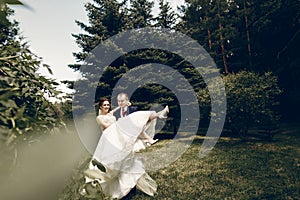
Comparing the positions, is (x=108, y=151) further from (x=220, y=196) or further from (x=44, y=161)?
(x=44, y=161)

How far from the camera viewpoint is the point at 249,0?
61.6ft

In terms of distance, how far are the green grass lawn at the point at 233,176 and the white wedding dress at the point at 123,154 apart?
430 mm

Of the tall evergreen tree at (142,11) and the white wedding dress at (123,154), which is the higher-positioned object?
the tall evergreen tree at (142,11)

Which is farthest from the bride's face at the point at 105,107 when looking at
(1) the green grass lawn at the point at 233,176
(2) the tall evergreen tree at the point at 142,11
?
(2) the tall evergreen tree at the point at 142,11

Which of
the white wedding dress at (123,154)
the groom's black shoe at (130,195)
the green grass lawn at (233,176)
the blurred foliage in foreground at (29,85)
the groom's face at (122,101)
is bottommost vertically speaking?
the green grass lawn at (233,176)

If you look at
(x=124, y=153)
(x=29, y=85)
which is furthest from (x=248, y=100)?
(x=29, y=85)

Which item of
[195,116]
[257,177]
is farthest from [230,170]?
[195,116]

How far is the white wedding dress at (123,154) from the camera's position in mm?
5168

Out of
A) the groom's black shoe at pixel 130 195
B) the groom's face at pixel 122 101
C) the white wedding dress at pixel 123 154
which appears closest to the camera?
the white wedding dress at pixel 123 154

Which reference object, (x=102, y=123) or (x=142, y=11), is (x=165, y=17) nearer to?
(x=142, y=11)

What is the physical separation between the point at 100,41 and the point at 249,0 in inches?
427

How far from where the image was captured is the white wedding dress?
17.0 ft

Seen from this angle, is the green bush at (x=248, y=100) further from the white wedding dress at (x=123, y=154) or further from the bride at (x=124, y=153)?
the white wedding dress at (x=123, y=154)

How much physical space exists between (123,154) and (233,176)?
3.31m
